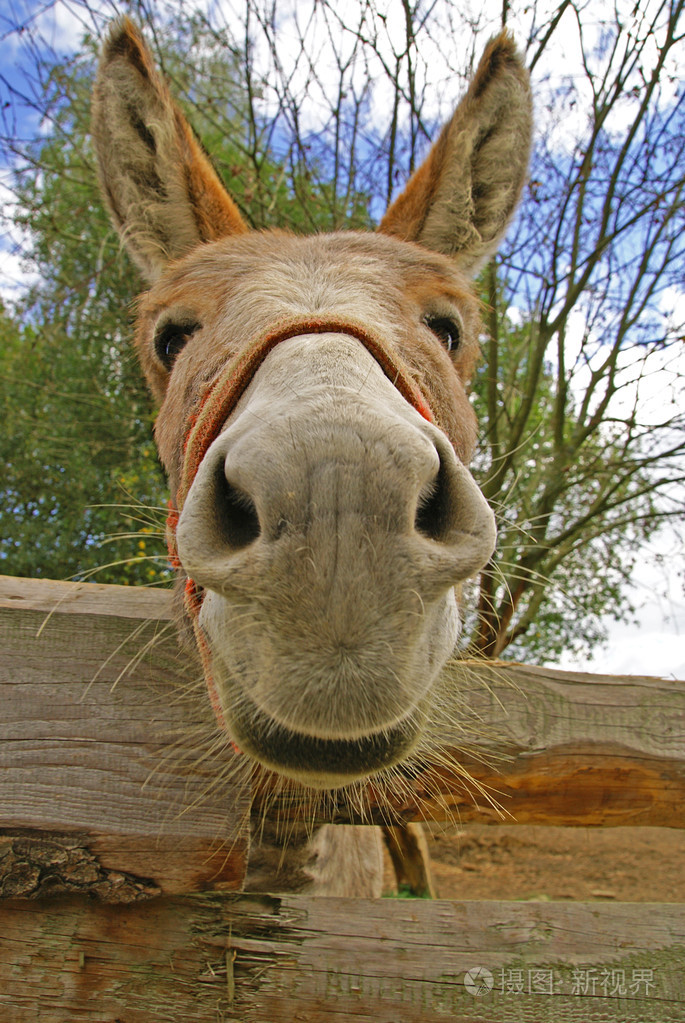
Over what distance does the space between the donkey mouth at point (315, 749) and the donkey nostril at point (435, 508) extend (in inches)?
14.4

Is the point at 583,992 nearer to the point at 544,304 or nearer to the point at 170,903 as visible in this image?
the point at 170,903

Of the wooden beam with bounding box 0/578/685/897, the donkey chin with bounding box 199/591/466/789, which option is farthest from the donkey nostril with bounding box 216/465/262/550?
the wooden beam with bounding box 0/578/685/897

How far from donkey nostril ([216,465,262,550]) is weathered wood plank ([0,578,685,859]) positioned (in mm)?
769

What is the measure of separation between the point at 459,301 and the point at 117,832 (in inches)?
88.0

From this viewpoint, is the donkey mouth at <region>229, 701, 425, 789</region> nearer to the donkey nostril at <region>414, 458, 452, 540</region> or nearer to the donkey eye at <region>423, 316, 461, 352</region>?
the donkey nostril at <region>414, 458, 452, 540</region>

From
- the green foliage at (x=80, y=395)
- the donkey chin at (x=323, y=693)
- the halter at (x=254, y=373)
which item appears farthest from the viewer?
the green foliage at (x=80, y=395)

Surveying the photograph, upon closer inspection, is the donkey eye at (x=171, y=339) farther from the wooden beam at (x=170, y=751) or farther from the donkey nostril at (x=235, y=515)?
the donkey nostril at (x=235, y=515)

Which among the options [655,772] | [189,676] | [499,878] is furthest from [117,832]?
[499,878]

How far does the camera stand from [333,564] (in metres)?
1.00

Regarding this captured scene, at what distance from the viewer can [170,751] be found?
68.2 inches

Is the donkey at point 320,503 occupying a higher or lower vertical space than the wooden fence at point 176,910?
higher

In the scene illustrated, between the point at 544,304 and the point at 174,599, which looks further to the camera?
the point at 544,304

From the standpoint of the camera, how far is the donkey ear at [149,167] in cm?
283

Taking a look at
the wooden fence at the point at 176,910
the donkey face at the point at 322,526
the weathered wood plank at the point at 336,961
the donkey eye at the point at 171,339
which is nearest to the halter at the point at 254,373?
the donkey face at the point at 322,526
